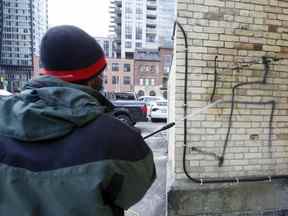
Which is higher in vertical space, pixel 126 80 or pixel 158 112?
pixel 158 112

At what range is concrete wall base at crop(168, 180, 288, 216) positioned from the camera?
2.78 metres

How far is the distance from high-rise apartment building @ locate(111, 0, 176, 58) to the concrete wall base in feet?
247

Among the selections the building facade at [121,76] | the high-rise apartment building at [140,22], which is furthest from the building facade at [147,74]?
the high-rise apartment building at [140,22]

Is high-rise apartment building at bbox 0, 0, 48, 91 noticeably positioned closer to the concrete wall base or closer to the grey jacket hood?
the concrete wall base

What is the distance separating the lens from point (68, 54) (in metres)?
1.08

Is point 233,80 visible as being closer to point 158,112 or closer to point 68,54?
point 68,54

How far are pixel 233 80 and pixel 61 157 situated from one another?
7.89 ft

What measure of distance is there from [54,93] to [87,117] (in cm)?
16

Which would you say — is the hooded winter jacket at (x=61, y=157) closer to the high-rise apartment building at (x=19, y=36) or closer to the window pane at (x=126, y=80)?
the high-rise apartment building at (x=19, y=36)

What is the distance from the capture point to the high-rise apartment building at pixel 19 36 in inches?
1110

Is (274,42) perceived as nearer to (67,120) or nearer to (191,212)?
(191,212)

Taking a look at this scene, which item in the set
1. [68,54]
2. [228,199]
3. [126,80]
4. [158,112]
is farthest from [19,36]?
[68,54]

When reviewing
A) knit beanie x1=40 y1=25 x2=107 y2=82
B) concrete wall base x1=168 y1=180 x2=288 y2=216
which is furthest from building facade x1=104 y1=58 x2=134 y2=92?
knit beanie x1=40 y1=25 x2=107 y2=82

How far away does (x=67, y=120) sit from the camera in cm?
95
